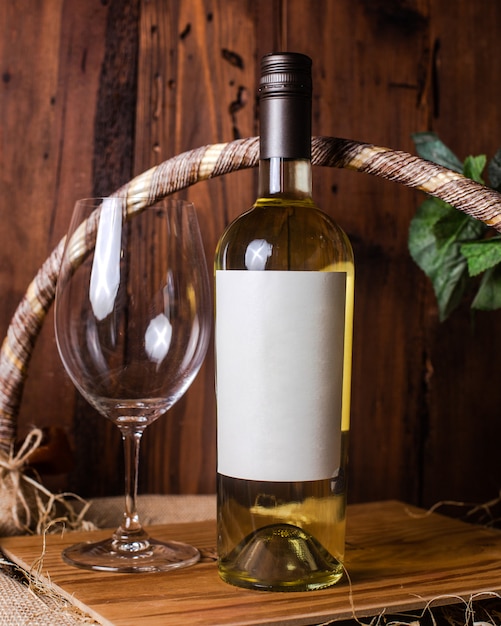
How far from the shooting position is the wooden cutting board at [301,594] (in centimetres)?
56

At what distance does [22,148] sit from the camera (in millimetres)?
941

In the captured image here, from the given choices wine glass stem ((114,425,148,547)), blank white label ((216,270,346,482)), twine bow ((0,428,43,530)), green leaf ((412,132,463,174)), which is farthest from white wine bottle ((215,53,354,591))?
green leaf ((412,132,463,174))

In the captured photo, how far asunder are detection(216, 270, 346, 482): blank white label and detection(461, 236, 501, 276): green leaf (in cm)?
26

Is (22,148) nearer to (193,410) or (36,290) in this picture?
(36,290)

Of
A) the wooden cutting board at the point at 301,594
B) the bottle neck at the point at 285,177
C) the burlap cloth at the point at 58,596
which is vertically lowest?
the burlap cloth at the point at 58,596

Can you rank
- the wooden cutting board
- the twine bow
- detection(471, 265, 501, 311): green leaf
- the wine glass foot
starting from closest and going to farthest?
1. the wooden cutting board
2. the wine glass foot
3. the twine bow
4. detection(471, 265, 501, 311): green leaf

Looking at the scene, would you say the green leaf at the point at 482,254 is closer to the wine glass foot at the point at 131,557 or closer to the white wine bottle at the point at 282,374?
the white wine bottle at the point at 282,374

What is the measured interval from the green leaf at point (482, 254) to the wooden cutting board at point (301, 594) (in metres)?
0.26

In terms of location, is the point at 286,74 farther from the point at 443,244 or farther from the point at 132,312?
Answer: the point at 443,244

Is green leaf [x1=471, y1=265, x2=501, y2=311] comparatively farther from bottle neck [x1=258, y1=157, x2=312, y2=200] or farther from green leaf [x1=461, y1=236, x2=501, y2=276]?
bottle neck [x1=258, y1=157, x2=312, y2=200]

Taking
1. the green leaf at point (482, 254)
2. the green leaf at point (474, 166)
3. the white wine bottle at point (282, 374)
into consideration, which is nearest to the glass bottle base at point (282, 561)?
the white wine bottle at point (282, 374)

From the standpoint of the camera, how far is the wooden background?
0.95 metres

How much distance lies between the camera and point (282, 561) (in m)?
0.61

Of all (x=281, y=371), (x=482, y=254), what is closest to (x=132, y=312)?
(x=281, y=371)
